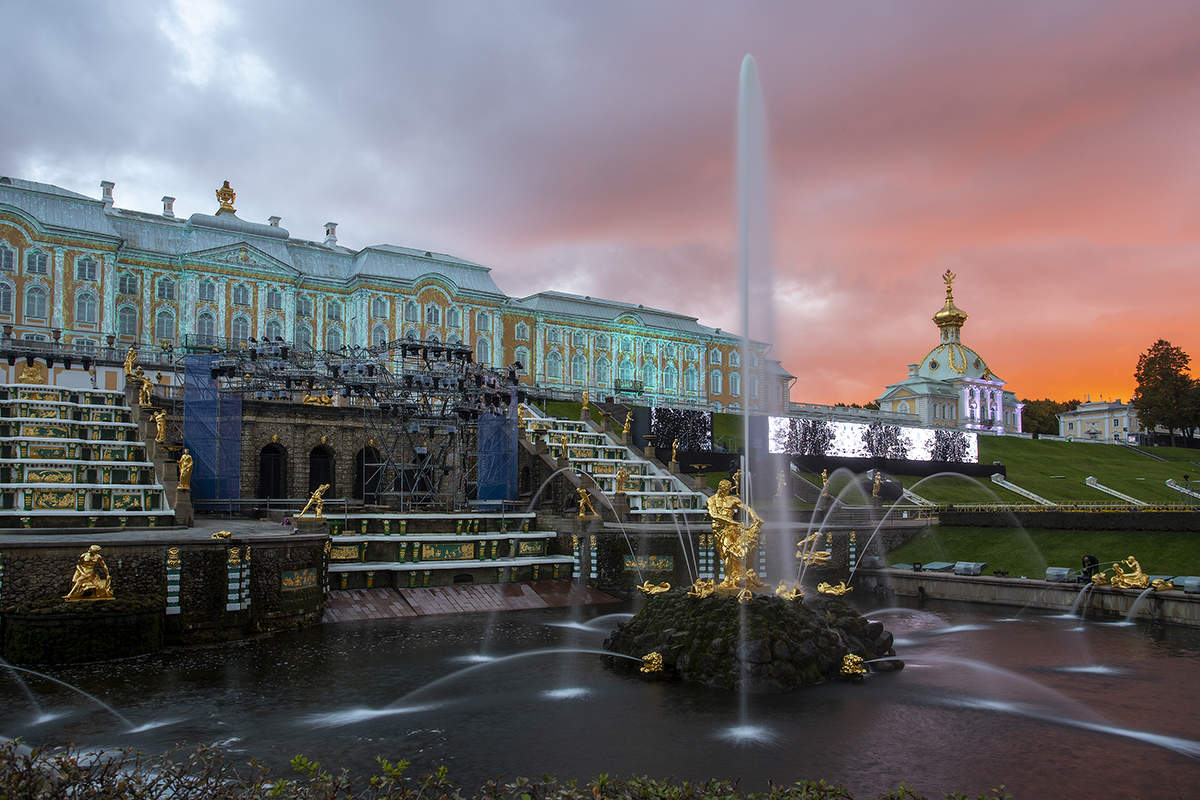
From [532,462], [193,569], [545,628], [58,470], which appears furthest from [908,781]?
[532,462]

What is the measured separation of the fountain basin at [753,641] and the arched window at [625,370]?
208 ft

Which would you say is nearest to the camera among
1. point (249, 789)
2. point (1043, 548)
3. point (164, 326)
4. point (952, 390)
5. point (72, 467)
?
point (249, 789)

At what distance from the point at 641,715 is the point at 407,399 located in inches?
1276

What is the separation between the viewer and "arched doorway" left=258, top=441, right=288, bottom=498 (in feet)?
161

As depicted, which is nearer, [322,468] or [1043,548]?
[1043,548]

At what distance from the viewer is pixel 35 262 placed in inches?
2377

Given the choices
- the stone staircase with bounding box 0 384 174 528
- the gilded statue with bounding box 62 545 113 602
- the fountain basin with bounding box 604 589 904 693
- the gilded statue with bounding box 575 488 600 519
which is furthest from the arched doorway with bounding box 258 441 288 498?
the fountain basin with bounding box 604 589 904 693

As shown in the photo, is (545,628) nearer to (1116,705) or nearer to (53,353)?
(1116,705)

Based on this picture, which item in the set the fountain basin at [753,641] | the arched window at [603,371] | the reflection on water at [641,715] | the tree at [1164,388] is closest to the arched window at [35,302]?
the arched window at [603,371]

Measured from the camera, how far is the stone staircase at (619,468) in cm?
4525

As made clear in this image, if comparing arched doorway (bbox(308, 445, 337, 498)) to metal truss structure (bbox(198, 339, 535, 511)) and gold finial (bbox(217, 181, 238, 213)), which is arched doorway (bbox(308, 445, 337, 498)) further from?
gold finial (bbox(217, 181, 238, 213))

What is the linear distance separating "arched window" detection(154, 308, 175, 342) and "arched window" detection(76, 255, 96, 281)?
511 centimetres

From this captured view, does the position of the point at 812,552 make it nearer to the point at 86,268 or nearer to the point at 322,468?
the point at 322,468

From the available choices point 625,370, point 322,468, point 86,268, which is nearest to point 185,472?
point 322,468
